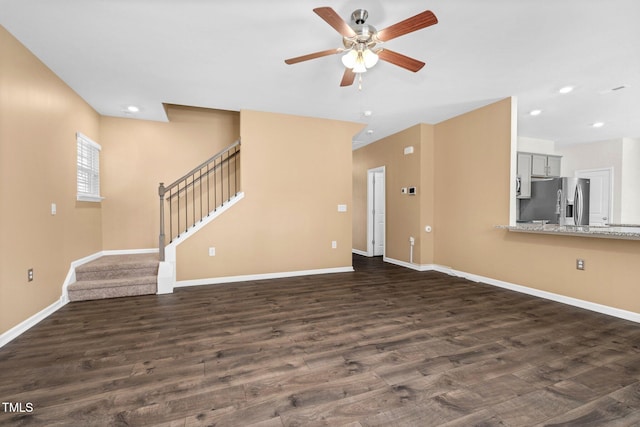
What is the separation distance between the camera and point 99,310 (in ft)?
11.0

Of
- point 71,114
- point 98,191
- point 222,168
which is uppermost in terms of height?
point 71,114

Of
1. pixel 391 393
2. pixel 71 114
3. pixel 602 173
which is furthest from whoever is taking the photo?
pixel 602 173

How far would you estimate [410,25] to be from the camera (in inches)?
80.2

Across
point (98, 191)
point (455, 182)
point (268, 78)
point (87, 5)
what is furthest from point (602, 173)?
point (98, 191)

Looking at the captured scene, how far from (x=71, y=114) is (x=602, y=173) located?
10.1 metres

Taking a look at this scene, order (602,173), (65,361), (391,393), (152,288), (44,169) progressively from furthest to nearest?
(602,173)
(152,288)
(44,169)
(65,361)
(391,393)

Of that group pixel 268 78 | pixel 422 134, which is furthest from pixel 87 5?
pixel 422 134

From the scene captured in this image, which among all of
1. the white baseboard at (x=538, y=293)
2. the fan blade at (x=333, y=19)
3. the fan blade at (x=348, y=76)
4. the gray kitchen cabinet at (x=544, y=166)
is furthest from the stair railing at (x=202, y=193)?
the gray kitchen cabinet at (x=544, y=166)

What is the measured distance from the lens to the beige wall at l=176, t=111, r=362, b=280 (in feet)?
14.9

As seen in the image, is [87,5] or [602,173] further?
[602,173]

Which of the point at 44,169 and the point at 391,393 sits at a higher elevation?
the point at 44,169

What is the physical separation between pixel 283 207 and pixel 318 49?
103 inches

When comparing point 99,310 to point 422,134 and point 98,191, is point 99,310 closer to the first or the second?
point 98,191

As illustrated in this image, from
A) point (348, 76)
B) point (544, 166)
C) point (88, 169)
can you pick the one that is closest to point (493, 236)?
point (544, 166)
